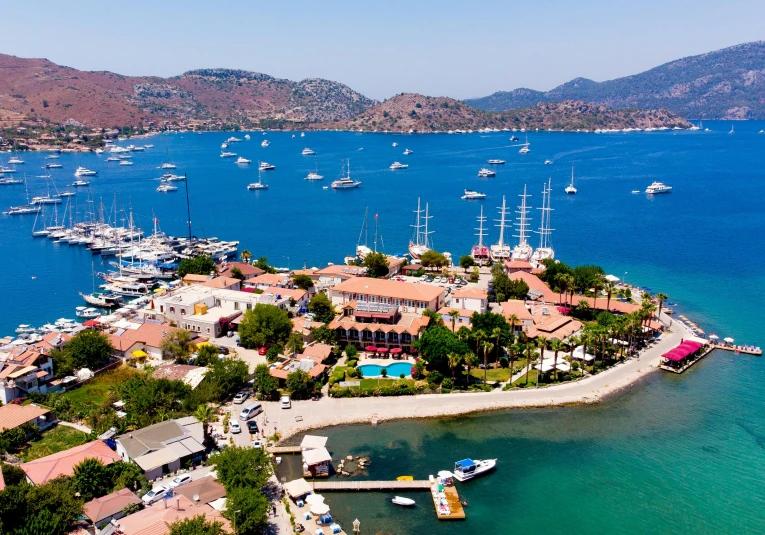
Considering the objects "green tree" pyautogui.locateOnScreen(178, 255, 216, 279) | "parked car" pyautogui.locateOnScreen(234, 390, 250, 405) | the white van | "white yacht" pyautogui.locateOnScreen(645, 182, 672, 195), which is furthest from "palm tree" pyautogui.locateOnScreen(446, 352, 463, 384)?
"white yacht" pyautogui.locateOnScreen(645, 182, 672, 195)

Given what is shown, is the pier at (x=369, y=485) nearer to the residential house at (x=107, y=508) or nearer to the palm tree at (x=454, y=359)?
the residential house at (x=107, y=508)

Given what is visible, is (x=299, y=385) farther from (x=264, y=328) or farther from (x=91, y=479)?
(x=91, y=479)

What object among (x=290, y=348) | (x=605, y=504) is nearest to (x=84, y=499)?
(x=290, y=348)

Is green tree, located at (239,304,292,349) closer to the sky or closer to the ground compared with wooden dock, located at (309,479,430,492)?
closer to the sky

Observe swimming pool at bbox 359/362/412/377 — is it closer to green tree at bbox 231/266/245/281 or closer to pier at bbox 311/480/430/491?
pier at bbox 311/480/430/491

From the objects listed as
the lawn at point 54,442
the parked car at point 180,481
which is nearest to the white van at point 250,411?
the parked car at point 180,481

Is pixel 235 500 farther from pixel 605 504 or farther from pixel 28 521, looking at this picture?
pixel 605 504

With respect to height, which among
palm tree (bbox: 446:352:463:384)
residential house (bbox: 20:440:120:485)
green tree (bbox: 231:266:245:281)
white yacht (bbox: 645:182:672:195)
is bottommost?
residential house (bbox: 20:440:120:485)
